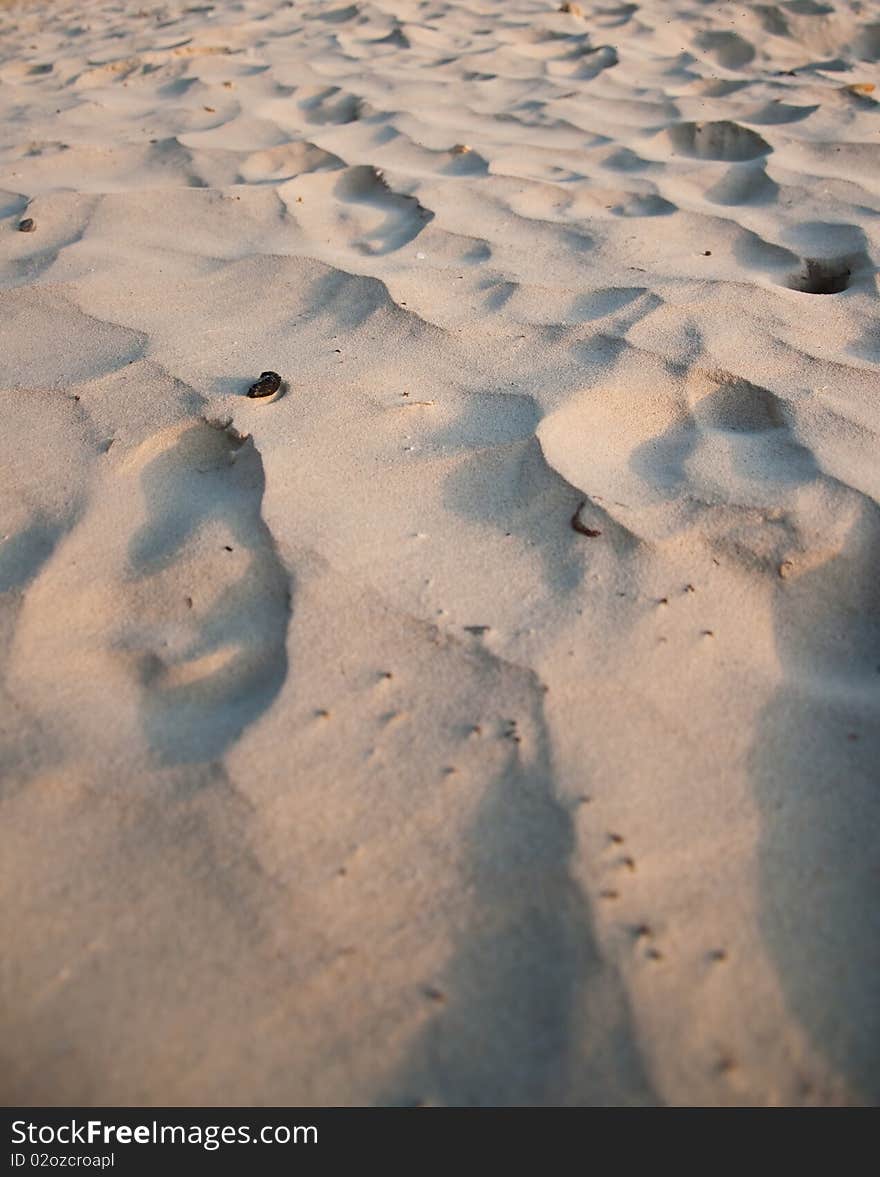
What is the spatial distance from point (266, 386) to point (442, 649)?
649 millimetres

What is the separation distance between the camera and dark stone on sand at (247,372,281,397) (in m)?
1.50

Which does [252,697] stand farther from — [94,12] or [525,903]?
[94,12]

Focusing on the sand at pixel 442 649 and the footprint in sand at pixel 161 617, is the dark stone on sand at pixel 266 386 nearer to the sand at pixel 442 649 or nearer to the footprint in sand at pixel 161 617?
the sand at pixel 442 649

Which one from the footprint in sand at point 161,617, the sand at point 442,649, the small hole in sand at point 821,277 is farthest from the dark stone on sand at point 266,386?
the small hole in sand at point 821,277

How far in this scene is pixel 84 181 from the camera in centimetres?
240

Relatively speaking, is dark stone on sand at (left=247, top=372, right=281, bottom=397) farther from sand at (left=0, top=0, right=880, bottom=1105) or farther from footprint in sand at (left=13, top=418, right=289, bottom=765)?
footprint in sand at (left=13, top=418, right=289, bottom=765)

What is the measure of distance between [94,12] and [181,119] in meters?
2.18

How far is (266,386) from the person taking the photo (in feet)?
4.95

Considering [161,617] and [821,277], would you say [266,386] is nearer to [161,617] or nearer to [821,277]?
[161,617]

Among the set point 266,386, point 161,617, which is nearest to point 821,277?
point 266,386

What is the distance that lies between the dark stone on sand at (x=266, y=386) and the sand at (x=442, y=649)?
0.06 feet

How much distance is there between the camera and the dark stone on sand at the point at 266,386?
150 centimetres

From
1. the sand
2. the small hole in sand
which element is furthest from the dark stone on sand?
the small hole in sand
